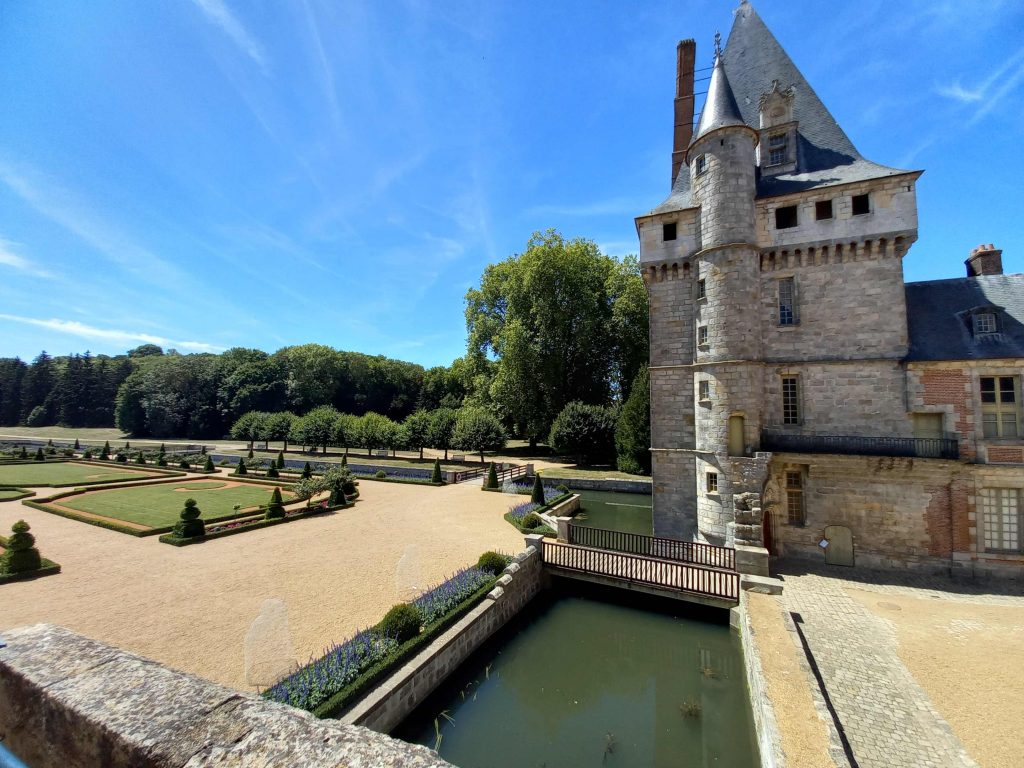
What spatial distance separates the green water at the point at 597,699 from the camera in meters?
8.34

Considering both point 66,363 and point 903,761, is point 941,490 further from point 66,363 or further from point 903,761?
point 66,363

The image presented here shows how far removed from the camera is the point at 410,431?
4219 cm

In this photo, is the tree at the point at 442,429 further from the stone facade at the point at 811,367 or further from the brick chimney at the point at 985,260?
the brick chimney at the point at 985,260

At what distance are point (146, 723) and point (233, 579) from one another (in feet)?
47.4

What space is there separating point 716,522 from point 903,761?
377 inches

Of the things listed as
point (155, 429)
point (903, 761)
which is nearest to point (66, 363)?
point (155, 429)

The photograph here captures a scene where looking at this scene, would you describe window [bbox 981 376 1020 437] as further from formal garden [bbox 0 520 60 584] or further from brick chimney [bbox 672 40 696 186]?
formal garden [bbox 0 520 60 584]

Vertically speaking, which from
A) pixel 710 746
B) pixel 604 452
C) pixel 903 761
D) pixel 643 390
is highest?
pixel 643 390

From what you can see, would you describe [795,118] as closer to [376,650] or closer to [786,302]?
[786,302]

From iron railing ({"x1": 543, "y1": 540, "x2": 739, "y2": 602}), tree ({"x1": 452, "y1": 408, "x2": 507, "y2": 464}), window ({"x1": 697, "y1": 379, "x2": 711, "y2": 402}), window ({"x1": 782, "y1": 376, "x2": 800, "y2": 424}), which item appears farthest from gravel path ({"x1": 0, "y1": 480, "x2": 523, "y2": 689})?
tree ({"x1": 452, "y1": 408, "x2": 507, "y2": 464})

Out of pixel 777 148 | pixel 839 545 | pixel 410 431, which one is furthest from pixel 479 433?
pixel 777 148

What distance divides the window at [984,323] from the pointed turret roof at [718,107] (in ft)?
34.1

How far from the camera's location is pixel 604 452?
116 ft

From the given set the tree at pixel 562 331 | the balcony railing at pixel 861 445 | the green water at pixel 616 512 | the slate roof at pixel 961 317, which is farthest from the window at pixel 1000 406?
the tree at pixel 562 331
